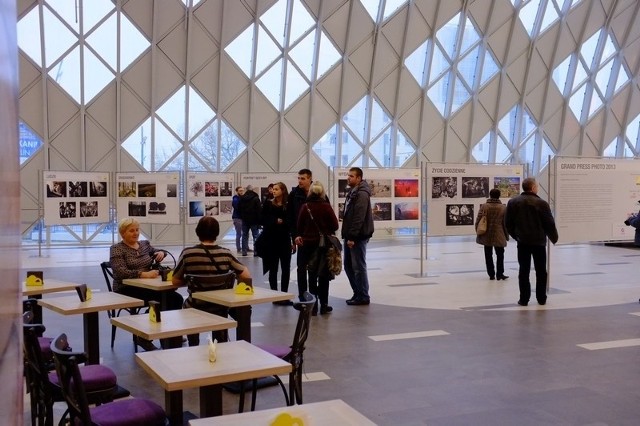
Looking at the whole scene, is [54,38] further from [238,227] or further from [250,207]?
[250,207]

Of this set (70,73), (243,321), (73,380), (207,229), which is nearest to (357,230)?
(207,229)

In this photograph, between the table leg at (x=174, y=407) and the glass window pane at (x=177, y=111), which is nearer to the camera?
the table leg at (x=174, y=407)

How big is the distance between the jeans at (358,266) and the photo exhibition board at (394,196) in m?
4.29

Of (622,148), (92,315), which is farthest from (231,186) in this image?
(622,148)

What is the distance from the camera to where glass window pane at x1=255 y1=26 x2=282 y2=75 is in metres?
21.3

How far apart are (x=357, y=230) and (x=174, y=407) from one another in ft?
19.0

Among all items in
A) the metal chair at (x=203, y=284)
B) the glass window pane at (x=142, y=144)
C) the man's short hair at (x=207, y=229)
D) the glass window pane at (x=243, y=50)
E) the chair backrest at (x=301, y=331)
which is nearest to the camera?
the chair backrest at (x=301, y=331)

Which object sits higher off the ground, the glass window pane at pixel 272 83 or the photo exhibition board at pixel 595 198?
the glass window pane at pixel 272 83

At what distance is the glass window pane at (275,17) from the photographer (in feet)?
69.8

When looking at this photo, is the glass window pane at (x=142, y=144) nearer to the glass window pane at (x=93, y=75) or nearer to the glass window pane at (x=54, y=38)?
the glass window pane at (x=93, y=75)

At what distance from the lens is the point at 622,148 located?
2727cm

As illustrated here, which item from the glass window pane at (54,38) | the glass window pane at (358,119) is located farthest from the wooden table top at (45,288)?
the glass window pane at (358,119)

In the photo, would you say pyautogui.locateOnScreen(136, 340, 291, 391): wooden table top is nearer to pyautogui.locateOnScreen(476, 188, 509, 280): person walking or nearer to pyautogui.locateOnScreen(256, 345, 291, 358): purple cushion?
pyautogui.locateOnScreen(256, 345, 291, 358): purple cushion

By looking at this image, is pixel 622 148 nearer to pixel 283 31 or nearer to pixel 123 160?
pixel 283 31
